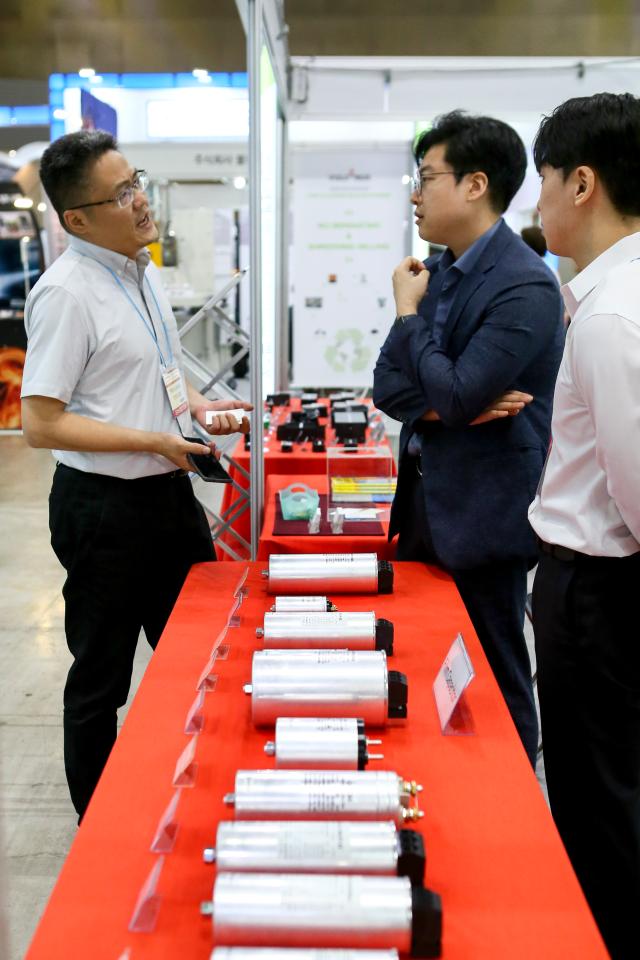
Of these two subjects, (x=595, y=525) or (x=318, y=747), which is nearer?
(x=318, y=747)

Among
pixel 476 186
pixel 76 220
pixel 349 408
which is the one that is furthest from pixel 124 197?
pixel 349 408

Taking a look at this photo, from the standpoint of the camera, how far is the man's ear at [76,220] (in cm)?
174

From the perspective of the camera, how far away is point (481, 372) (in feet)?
5.00

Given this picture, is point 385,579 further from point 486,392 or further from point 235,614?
point 486,392

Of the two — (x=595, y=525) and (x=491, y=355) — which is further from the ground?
(x=491, y=355)

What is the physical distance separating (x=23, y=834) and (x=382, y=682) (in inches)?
59.0

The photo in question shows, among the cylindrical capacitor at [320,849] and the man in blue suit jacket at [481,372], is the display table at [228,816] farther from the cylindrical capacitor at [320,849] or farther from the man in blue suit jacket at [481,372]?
the man in blue suit jacket at [481,372]

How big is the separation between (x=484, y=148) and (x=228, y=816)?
52.3 inches

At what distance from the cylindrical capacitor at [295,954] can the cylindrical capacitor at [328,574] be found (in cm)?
91

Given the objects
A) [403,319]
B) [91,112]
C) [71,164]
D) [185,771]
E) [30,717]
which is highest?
[91,112]

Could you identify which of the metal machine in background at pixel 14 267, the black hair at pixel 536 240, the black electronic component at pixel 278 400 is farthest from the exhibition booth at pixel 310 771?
the metal machine in background at pixel 14 267

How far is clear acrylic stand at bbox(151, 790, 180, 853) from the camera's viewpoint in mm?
882

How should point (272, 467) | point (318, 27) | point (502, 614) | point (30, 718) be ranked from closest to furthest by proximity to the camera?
point (502, 614) < point (30, 718) < point (272, 467) < point (318, 27)

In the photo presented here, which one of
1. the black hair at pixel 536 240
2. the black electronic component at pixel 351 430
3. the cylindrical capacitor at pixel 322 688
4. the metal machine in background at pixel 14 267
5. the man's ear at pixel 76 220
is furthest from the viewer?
the metal machine in background at pixel 14 267
